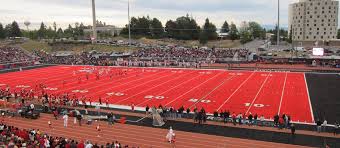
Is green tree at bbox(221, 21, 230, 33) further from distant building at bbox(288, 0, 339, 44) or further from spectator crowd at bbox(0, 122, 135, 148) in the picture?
spectator crowd at bbox(0, 122, 135, 148)

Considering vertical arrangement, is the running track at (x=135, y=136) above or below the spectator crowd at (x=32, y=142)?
below

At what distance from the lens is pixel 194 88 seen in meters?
36.8

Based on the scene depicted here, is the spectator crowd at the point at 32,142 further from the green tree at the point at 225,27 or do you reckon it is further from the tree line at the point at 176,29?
the green tree at the point at 225,27

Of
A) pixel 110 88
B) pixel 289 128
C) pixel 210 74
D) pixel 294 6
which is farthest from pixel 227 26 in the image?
pixel 289 128

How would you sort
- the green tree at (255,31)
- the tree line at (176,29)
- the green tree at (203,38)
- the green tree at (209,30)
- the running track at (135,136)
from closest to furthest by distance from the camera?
the running track at (135,136), the green tree at (203,38), the green tree at (209,30), the tree line at (176,29), the green tree at (255,31)

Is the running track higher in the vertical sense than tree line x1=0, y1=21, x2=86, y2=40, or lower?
lower

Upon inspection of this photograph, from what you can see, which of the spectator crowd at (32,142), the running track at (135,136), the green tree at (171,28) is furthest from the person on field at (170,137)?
the green tree at (171,28)

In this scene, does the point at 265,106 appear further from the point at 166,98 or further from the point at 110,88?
the point at 110,88

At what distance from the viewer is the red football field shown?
28.1 m

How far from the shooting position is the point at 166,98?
31.8 m

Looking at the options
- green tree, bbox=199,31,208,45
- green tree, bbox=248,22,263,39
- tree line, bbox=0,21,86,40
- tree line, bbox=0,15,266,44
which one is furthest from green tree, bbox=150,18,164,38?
green tree, bbox=248,22,263,39

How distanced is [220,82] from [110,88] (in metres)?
12.8

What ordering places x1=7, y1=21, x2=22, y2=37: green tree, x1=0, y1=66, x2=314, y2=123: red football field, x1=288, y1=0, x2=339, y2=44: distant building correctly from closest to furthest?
1. x1=0, y1=66, x2=314, y2=123: red football field
2. x1=7, y1=21, x2=22, y2=37: green tree
3. x1=288, y1=0, x2=339, y2=44: distant building

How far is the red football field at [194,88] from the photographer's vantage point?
2814cm
